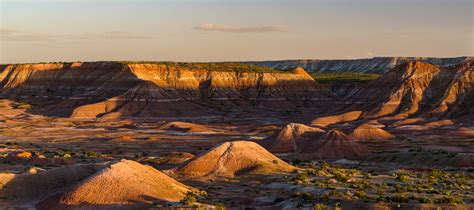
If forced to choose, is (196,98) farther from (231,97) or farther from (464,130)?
(464,130)

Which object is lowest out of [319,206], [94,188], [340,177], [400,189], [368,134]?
[368,134]

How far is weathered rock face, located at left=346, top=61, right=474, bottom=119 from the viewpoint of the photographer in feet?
460

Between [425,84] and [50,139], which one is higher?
[425,84]

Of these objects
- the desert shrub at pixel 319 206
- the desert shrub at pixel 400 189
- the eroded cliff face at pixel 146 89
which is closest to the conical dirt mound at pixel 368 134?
the desert shrub at pixel 400 189

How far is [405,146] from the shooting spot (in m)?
89.2

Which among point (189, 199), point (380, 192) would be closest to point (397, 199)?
point (380, 192)

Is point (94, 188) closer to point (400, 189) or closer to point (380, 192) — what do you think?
Answer: point (380, 192)

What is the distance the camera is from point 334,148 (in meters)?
78.4

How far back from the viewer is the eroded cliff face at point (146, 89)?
167m

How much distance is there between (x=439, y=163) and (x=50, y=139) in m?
65.9

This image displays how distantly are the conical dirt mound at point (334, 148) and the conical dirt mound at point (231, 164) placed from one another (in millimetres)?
17548

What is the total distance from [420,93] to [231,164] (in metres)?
100

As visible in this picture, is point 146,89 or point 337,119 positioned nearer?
point 337,119

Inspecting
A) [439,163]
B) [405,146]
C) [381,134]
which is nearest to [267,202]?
Result: [439,163]
